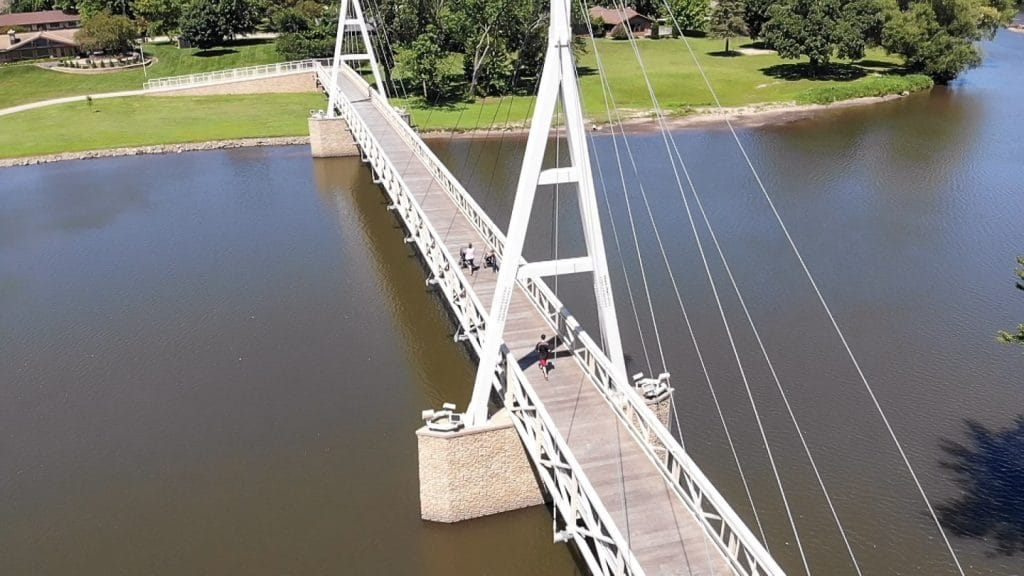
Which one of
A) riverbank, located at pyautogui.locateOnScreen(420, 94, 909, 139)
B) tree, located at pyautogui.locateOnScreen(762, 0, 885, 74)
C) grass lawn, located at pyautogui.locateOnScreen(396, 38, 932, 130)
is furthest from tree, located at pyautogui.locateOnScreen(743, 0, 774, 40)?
riverbank, located at pyautogui.locateOnScreen(420, 94, 909, 139)

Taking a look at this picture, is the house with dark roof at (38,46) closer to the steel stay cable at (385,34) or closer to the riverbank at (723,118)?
the steel stay cable at (385,34)

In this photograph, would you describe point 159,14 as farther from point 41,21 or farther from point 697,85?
point 697,85

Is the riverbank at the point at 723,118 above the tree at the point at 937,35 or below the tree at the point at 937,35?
below

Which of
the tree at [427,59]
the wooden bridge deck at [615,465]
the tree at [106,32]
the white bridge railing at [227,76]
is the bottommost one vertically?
the wooden bridge deck at [615,465]

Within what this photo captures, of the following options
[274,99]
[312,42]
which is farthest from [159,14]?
[274,99]

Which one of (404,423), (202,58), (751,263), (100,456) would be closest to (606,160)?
(751,263)

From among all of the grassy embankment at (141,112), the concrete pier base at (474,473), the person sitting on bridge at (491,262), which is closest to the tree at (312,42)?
the grassy embankment at (141,112)

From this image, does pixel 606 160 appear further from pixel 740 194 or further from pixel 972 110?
pixel 972 110
